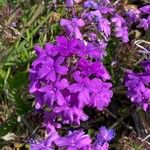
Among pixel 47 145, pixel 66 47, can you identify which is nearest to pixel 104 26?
pixel 66 47

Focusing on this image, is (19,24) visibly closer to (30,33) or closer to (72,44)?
(30,33)

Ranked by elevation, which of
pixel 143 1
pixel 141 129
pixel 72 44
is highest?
pixel 72 44

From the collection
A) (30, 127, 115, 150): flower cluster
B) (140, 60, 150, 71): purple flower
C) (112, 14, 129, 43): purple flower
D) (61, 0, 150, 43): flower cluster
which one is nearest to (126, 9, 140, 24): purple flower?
(61, 0, 150, 43): flower cluster

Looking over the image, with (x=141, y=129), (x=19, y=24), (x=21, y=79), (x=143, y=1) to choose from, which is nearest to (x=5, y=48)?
(x=21, y=79)

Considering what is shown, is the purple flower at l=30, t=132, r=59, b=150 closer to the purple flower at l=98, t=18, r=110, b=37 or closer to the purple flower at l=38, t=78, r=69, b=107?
the purple flower at l=38, t=78, r=69, b=107

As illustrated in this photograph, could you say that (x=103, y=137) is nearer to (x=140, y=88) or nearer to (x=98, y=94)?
(x=98, y=94)

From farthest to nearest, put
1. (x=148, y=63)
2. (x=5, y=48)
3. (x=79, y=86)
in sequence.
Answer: (x=5, y=48)
(x=148, y=63)
(x=79, y=86)

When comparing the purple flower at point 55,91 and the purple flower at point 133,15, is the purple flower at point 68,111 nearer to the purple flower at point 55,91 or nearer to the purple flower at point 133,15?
the purple flower at point 55,91

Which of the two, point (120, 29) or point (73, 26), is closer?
point (73, 26)
